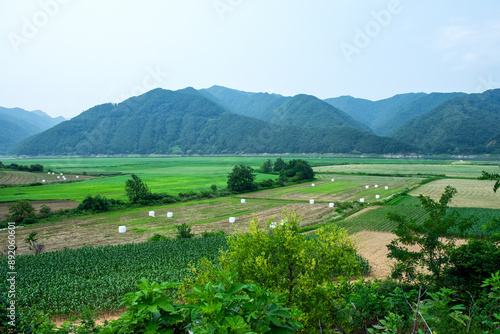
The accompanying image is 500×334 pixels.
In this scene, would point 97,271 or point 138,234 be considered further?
point 138,234

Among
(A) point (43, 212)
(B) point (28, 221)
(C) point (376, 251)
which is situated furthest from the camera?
(A) point (43, 212)

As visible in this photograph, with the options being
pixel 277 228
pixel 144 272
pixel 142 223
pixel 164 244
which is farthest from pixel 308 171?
pixel 277 228

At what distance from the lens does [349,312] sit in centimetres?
734

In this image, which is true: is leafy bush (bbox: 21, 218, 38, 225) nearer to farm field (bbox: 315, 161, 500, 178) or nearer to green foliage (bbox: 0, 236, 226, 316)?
green foliage (bbox: 0, 236, 226, 316)

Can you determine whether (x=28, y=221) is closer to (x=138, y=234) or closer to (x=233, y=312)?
(x=138, y=234)

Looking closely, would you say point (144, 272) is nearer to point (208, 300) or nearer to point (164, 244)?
point (164, 244)

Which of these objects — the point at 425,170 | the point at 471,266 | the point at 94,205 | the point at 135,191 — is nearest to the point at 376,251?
the point at 471,266

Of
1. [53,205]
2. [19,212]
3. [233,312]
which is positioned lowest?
[53,205]

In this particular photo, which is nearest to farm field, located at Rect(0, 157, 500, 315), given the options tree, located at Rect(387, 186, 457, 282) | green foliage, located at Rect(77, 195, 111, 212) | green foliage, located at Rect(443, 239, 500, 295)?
tree, located at Rect(387, 186, 457, 282)

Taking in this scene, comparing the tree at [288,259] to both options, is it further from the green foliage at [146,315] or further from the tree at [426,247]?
the tree at [426,247]

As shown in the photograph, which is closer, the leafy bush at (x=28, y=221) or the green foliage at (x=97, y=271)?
the green foliage at (x=97, y=271)

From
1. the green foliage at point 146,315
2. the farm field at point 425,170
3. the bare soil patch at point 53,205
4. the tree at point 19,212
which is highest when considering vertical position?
the green foliage at point 146,315

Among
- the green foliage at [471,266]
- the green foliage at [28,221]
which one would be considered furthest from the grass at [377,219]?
the green foliage at [28,221]

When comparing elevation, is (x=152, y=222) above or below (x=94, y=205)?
below
